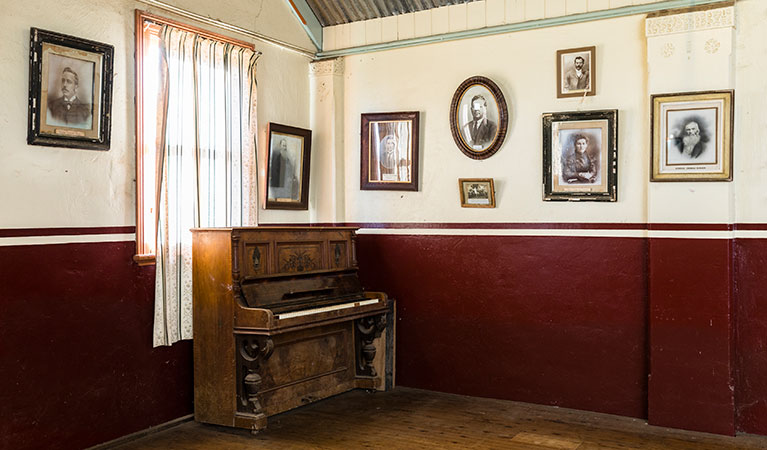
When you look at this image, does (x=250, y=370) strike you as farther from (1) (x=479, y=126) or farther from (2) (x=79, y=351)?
(1) (x=479, y=126)

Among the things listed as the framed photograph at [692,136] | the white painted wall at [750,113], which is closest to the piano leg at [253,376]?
the framed photograph at [692,136]

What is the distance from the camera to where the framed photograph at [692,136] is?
5.30 meters

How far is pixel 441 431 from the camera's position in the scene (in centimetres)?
541

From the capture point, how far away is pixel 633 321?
5707mm

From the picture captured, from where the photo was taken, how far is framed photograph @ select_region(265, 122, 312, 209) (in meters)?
6.53

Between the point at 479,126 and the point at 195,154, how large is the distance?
2.48m

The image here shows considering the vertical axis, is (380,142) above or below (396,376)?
above

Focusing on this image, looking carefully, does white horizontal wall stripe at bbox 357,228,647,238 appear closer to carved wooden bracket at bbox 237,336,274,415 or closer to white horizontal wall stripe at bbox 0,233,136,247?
carved wooden bracket at bbox 237,336,274,415

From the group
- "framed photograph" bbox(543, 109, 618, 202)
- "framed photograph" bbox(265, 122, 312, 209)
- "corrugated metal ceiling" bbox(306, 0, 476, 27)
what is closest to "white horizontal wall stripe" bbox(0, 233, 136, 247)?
"framed photograph" bbox(265, 122, 312, 209)

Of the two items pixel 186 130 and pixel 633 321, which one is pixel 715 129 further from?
pixel 186 130

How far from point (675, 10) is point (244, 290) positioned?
392cm

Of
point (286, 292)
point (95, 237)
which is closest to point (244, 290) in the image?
point (286, 292)

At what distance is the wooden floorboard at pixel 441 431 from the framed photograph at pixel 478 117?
227 centimetres

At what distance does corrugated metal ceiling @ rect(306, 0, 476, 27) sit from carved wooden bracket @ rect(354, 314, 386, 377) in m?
2.88
